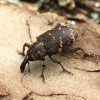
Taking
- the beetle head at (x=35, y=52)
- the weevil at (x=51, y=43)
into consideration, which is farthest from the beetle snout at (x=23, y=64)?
the weevil at (x=51, y=43)

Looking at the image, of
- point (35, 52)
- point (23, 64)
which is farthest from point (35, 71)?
point (35, 52)

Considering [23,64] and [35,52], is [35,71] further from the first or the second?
[35,52]

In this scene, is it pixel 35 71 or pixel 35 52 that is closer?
pixel 35 71

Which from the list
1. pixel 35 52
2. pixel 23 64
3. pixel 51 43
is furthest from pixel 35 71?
pixel 51 43

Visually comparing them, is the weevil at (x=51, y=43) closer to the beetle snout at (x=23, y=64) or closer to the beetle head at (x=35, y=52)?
the beetle head at (x=35, y=52)

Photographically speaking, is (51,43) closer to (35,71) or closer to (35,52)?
(35,52)

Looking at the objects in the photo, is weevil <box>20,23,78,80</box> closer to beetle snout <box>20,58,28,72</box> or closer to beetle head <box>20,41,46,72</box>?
beetle head <box>20,41,46,72</box>

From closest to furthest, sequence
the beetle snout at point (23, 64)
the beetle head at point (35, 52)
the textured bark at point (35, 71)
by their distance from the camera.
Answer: the textured bark at point (35, 71) → the beetle snout at point (23, 64) → the beetle head at point (35, 52)

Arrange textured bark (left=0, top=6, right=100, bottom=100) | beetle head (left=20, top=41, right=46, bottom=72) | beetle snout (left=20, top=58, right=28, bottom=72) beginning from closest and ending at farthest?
textured bark (left=0, top=6, right=100, bottom=100), beetle snout (left=20, top=58, right=28, bottom=72), beetle head (left=20, top=41, right=46, bottom=72)

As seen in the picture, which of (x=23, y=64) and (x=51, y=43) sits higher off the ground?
(x=51, y=43)

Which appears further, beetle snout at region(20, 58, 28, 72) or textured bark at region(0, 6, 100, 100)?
beetle snout at region(20, 58, 28, 72)

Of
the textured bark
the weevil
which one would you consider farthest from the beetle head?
the textured bark

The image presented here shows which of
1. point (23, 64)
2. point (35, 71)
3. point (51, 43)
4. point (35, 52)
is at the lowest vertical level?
point (35, 71)
